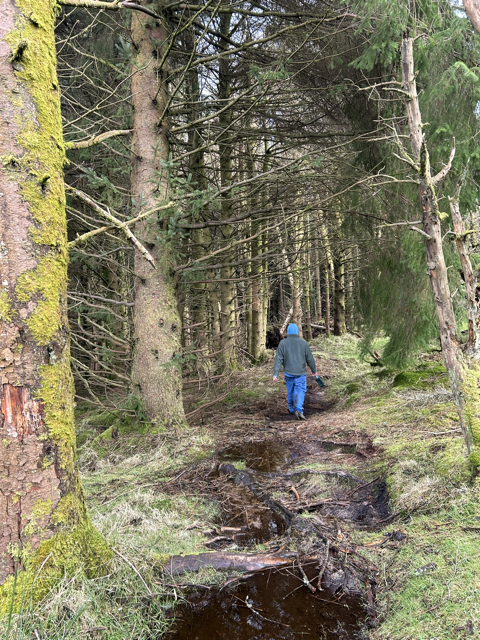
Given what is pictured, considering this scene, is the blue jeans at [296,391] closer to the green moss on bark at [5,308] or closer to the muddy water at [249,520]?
the muddy water at [249,520]

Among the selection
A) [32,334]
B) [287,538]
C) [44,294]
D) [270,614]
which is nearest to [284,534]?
[287,538]

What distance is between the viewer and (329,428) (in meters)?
6.40

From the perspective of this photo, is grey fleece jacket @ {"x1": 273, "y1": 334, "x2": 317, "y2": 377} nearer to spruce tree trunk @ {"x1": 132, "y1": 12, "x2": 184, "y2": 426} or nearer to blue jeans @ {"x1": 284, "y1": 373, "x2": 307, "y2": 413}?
blue jeans @ {"x1": 284, "y1": 373, "x2": 307, "y2": 413}

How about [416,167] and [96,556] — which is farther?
[416,167]

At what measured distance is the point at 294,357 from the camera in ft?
28.0

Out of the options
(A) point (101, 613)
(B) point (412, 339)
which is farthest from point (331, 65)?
(A) point (101, 613)

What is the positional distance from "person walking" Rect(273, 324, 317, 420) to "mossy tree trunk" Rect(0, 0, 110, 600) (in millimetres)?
6244

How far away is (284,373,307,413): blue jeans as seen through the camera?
27.4 ft

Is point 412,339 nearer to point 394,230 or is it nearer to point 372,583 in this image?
point 394,230

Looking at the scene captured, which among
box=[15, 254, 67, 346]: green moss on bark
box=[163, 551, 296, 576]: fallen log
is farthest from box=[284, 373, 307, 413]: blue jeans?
box=[15, 254, 67, 346]: green moss on bark

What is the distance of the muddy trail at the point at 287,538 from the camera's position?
2.43 meters

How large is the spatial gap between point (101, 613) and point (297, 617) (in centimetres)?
117

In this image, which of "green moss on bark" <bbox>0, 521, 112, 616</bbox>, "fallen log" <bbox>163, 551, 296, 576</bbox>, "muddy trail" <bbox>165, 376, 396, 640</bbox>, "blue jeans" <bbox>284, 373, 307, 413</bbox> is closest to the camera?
"green moss on bark" <bbox>0, 521, 112, 616</bbox>

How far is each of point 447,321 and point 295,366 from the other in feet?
16.8
